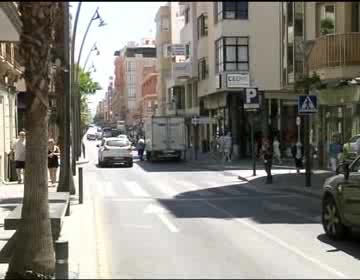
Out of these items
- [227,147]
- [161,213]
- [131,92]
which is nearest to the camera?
[161,213]

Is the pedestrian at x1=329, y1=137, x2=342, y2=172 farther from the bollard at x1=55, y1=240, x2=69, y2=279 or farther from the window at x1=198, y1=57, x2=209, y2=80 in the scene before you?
the window at x1=198, y1=57, x2=209, y2=80

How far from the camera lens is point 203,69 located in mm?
52906

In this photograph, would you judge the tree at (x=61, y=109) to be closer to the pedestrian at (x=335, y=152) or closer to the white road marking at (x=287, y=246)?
the white road marking at (x=287, y=246)

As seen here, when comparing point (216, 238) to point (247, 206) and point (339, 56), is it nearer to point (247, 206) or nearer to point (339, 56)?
point (247, 206)

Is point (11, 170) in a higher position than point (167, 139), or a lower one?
lower

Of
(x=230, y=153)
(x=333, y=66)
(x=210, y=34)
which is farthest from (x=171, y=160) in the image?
(x=333, y=66)

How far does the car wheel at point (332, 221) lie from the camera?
11367 mm

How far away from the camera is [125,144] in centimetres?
4034

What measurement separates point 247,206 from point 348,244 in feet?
20.3

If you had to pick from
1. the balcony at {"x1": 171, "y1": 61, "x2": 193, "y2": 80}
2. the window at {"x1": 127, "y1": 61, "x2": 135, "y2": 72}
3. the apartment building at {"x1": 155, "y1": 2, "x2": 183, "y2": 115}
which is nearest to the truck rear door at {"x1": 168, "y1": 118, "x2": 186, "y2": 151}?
the balcony at {"x1": 171, "y1": 61, "x2": 193, "y2": 80}

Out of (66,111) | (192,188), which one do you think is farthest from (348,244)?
(192,188)

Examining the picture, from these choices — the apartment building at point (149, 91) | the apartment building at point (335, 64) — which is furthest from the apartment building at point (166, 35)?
the apartment building at point (335, 64)

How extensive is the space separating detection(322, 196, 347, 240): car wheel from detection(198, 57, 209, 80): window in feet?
130

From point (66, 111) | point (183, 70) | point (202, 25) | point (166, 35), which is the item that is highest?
point (166, 35)
